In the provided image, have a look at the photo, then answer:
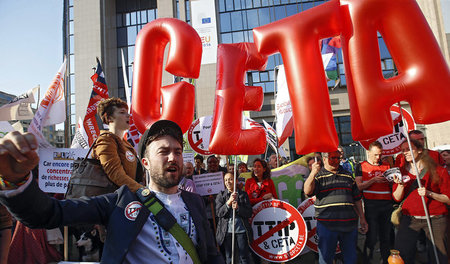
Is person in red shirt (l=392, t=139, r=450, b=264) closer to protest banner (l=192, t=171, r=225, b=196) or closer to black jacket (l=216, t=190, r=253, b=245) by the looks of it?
black jacket (l=216, t=190, r=253, b=245)

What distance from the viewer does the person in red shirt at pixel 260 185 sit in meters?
4.96

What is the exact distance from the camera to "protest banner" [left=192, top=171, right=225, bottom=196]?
197 inches

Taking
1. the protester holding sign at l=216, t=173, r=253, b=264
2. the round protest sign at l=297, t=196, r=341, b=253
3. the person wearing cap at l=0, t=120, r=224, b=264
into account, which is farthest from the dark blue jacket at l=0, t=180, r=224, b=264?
the round protest sign at l=297, t=196, r=341, b=253

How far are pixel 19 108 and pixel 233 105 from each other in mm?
5939

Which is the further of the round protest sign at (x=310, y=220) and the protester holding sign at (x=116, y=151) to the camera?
the round protest sign at (x=310, y=220)

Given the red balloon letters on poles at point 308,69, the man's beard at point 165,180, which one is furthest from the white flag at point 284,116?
the man's beard at point 165,180

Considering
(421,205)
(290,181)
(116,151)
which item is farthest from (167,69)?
(421,205)

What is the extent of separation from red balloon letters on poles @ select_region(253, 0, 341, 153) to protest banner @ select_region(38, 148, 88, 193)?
2940 mm

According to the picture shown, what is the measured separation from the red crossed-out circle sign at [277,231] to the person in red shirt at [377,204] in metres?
0.98

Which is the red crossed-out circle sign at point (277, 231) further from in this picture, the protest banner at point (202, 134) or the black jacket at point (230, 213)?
the protest banner at point (202, 134)

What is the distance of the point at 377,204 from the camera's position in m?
4.33

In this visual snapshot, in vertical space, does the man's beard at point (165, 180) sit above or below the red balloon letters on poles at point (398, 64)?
below

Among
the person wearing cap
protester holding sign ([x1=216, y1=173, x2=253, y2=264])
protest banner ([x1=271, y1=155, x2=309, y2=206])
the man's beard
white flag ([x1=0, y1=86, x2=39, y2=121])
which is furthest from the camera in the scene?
white flag ([x1=0, y1=86, x2=39, y2=121])

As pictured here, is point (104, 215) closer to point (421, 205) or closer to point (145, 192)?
point (145, 192)
